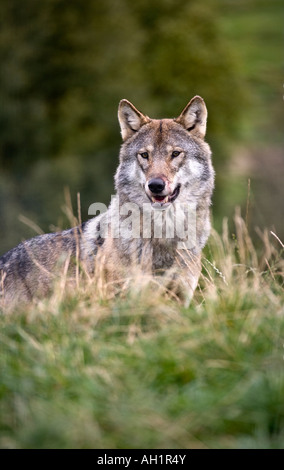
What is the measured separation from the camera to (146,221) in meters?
6.85

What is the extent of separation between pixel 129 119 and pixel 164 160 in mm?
789

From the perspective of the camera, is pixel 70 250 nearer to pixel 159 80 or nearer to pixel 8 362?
pixel 8 362

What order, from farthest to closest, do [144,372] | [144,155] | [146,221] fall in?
[144,155] → [146,221] → [144,372]

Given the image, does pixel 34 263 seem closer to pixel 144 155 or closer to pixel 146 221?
pixel 146 221

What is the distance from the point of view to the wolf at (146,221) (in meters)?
6.61

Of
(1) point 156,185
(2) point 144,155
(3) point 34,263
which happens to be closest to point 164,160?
(2) point 144,155

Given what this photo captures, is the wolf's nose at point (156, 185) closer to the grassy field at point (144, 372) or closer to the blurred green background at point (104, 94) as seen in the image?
the grassy field at point (144, 372)

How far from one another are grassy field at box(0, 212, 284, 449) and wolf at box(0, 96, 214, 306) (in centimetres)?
123

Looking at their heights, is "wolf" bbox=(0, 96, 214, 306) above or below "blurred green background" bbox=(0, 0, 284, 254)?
below

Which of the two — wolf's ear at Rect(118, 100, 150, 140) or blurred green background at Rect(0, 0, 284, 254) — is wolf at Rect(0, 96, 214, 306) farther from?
blurred green background at Rect(0, 0, 284, 254)

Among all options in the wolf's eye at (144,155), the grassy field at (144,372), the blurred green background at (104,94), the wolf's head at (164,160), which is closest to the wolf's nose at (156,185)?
the wolf's head at (164,160)

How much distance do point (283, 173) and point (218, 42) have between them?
1303 centimetres

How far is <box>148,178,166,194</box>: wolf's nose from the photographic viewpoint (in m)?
6.54

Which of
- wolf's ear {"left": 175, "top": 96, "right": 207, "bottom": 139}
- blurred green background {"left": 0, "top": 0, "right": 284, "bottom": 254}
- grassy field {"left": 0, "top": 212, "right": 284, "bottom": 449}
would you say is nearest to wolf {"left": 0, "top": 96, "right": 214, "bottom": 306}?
wolf's ear {"left": 175, "top": 96, "right": 207, "bottom": 139}
